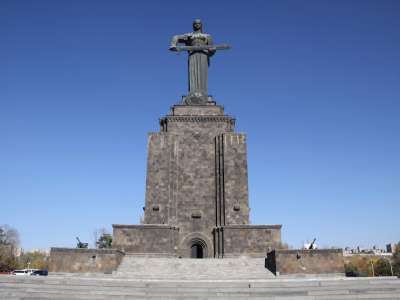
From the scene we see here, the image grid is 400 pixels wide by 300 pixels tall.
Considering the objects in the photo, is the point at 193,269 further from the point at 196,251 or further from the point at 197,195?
the point at 197,195

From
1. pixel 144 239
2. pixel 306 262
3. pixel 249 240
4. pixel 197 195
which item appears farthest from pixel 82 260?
pixel 306 262

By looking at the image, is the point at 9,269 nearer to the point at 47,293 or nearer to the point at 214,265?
the point at 214,265

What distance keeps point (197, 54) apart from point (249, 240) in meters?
16.1

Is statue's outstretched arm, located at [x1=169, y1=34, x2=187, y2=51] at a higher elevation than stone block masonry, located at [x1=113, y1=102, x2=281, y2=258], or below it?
higher

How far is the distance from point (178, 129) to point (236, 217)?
326 inches

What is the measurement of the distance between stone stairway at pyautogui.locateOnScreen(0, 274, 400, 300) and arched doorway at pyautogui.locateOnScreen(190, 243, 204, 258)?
14.6 meters

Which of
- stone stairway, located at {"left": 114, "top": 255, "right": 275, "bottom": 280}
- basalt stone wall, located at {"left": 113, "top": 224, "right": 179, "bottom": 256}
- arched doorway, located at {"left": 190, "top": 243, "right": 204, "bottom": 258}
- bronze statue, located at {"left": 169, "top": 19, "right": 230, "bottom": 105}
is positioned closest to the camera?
stone stairway, located at {"left": 114, "top": 255, "right": 275, "bottom": 280}

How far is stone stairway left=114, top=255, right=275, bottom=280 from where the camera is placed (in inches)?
900

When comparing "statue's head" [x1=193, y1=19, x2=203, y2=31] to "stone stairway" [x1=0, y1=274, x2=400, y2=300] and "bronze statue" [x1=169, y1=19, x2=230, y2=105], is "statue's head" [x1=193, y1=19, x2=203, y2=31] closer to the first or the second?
"bronze statue" [x1=169, y1=19, x2=230, y2=105]

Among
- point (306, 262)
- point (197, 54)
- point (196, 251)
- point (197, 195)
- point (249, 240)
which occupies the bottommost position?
point (306, 262)

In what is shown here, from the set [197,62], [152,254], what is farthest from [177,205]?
[197,62]

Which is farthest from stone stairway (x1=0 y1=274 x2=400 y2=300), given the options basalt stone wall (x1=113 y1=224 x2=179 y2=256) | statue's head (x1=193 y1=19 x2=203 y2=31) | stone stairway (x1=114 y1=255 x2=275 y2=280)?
statue's head (x1=193 y1=19 x2=203 y2=31)

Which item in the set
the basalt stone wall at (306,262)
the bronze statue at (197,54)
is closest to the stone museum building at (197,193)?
the bronze statue at (197,54)

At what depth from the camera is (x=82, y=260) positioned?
23.8 m
